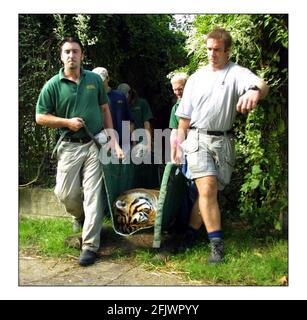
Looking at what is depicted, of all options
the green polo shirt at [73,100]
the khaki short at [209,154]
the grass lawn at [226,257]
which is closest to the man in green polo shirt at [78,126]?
the green polo shirt at [73,100]

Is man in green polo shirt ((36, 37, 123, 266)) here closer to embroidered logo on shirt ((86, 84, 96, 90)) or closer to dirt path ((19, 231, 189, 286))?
embroidered logo on shirt ((86, 84, 96, 90))

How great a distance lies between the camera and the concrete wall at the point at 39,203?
5.38 m

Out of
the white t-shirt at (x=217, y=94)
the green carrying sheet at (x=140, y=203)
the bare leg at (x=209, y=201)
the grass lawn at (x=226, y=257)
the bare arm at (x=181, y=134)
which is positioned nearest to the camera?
the grass lawn at (x=226, y=257)

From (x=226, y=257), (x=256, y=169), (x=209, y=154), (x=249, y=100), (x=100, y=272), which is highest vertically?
(x=249, y=100)

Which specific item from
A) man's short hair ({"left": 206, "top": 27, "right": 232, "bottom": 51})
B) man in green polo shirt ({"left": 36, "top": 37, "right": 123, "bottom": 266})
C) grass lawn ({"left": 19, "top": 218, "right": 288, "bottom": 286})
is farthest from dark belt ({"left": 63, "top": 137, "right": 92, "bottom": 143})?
man's short hair ({"left": 206, "top": 27, "right": 232, "bottom": 51})

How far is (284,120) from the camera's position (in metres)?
4.10

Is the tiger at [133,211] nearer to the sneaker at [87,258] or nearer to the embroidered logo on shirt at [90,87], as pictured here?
the sneaker at [87,258]

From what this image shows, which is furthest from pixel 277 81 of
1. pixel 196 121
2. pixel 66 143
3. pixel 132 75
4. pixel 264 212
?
pixel 132 75

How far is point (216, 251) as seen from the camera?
3.84 metres

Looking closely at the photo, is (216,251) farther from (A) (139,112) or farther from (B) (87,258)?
(A) (139,112)

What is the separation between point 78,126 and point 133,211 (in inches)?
36.9

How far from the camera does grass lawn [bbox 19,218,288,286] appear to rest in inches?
142

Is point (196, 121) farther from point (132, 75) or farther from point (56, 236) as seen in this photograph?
point (132, 75)

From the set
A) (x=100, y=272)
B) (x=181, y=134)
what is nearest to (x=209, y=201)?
(x=181, y=134)
